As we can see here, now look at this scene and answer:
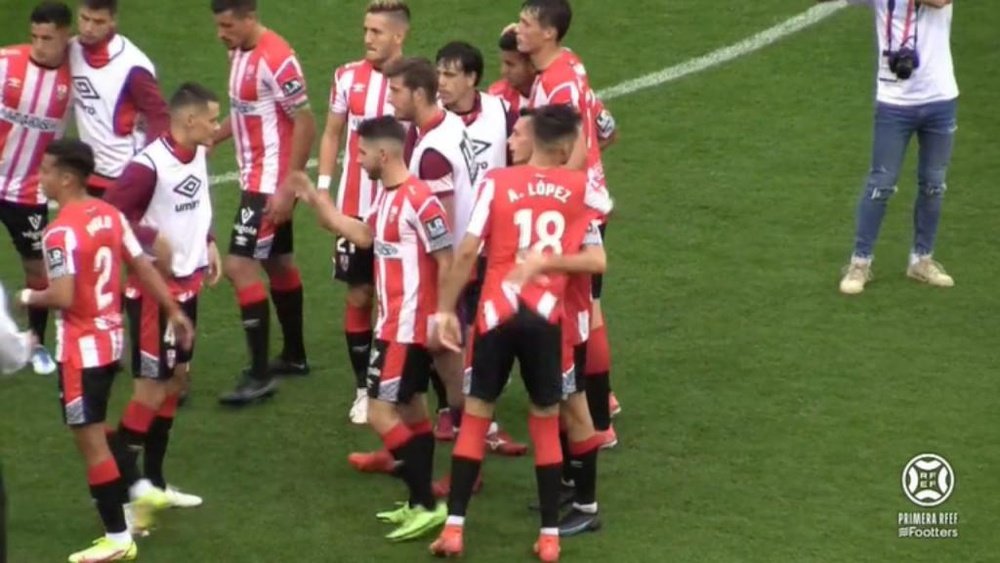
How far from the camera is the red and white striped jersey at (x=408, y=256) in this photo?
7.76 m

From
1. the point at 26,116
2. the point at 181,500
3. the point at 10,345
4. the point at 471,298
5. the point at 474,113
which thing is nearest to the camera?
the point at 10,345

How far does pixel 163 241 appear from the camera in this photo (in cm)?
802

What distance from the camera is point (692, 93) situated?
46.4ft

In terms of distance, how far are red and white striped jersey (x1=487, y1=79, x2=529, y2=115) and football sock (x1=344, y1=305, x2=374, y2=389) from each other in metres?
1.26

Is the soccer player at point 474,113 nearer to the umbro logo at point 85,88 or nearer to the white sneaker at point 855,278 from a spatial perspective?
the umbro logo at point 85,88

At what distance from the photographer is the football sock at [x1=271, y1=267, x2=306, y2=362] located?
973cm

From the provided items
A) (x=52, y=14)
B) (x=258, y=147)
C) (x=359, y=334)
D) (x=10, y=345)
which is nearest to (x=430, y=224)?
(x=359, y=334)

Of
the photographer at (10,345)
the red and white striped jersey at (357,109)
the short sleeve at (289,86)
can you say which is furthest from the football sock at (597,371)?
the photographer at (10,345)

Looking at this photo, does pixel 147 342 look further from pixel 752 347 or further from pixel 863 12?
pixel 863 12

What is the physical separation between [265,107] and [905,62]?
3622mm

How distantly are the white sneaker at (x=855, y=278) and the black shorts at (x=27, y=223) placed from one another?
15.1 feet

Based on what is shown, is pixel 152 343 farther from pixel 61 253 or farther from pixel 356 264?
pixel 356 264

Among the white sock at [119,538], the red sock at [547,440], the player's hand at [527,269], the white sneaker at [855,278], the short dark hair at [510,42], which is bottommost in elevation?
the white sock at [119,538]

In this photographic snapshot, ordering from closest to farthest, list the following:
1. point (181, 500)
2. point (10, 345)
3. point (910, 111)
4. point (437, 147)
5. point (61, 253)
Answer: point (10, 345) → point (61, 253) → point (437, 147) → point (181, 500) → point (910, 111)
